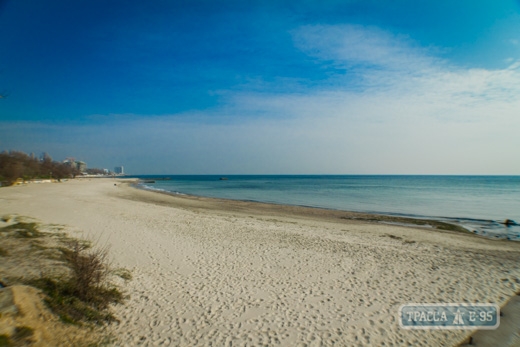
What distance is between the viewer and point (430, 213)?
25594 millimetres

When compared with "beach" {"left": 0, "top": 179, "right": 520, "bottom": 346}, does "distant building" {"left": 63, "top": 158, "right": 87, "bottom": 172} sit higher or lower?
higher

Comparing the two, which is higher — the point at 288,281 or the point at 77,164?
the point at 77,164

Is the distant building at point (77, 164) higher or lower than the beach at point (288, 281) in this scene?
higher

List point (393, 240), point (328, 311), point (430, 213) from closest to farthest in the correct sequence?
point (328, 311)
point (393, 240)
point (430, 213)

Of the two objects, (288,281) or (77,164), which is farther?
(77,164)

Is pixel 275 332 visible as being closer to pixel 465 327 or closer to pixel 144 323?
pixel 144 323

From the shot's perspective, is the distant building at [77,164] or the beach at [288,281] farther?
the distant building at [77,164]

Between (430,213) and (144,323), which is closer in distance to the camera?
(144,323)

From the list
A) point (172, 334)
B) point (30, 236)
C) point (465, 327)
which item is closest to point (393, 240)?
point (465, 327)

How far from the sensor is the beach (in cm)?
564

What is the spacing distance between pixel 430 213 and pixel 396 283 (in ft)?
70.9

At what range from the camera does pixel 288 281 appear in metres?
8.31

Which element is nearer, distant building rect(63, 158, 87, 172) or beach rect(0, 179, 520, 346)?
beach rect(0, 179, 520, 346)

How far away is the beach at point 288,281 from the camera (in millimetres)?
5645
